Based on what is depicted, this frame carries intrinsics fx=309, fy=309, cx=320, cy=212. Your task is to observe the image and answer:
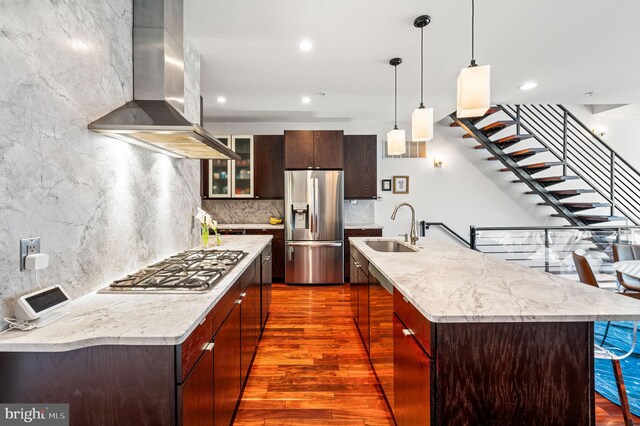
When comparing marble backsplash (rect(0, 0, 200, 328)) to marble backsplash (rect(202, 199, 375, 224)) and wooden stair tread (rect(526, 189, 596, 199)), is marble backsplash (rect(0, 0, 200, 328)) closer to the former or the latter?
marble backsplash (rect(202, 199, 375, 224))

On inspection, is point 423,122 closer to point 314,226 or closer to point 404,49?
point 404,49

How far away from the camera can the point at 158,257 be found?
2293 millimetres

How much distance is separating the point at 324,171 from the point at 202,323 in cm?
376

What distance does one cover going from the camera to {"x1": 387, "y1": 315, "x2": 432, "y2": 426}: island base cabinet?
4.17 feet

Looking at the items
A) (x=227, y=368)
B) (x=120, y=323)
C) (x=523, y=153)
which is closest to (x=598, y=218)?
(x=523, y=153)

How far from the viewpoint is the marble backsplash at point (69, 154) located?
115cm

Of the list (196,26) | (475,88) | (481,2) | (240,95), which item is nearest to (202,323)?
(475,88)

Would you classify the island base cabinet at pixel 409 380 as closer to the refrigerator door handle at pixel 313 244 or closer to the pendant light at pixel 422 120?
the pendant light at pixel 422 120

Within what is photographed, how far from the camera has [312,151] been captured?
4.94 m

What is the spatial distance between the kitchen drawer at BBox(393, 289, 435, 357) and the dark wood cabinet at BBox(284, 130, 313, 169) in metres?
3.53

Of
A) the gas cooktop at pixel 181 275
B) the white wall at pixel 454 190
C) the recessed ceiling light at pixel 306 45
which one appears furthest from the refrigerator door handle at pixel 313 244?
the recessed ceiling light at pixel 306 45

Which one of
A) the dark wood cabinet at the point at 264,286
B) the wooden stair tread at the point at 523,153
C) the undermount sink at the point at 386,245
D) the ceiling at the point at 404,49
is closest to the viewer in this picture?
the ceiling at the point at 404,49

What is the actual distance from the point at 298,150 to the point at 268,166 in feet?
2.12

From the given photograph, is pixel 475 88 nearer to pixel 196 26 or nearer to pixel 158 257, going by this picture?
pixel 196 26
